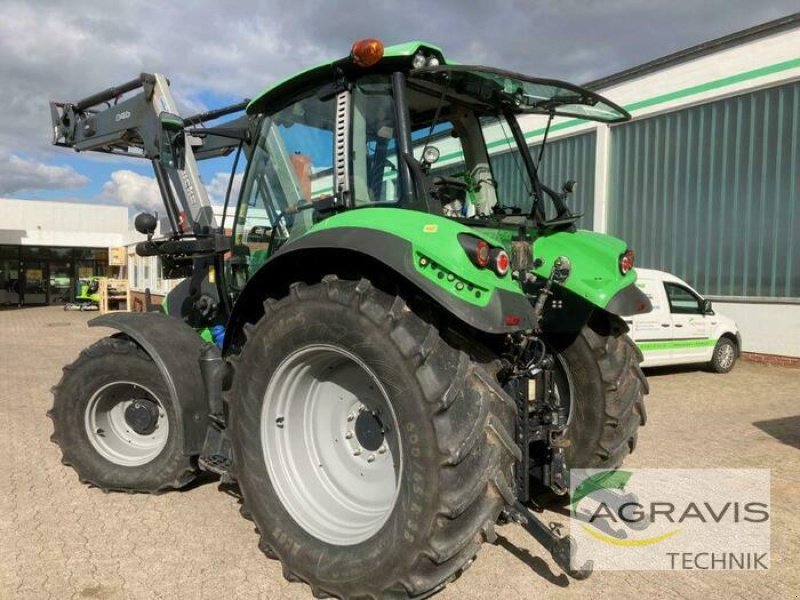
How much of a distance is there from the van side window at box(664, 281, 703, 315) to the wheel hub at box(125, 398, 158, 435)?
815 cm

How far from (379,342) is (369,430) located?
27.1 inches

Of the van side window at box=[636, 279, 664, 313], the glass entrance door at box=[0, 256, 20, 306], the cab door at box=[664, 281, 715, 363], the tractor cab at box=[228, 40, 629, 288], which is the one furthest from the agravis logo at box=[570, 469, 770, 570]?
the glass entrance door at box=[0, 256, 20, 306]

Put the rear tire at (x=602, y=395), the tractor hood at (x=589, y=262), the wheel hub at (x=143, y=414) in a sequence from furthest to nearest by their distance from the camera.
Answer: the wheel hub at (x=143, y=414), the rear tire at (x=602, y=395), the tractor hood at (x=589, y=262)

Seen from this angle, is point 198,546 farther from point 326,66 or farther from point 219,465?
point 326,66

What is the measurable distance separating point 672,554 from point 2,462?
4.95m

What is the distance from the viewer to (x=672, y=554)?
11.1 ft

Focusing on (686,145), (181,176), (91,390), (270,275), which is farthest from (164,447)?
(686,145)

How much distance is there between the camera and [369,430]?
3117mm

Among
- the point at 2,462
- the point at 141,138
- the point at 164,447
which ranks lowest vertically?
the point at 2,462

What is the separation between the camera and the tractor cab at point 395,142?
10.4 feet

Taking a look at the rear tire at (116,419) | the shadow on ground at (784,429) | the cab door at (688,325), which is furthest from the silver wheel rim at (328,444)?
the cab door at (688,325)

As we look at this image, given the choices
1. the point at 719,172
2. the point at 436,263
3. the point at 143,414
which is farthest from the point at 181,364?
the point at 719,172

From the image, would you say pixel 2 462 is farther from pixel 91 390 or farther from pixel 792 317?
pixel 792 317

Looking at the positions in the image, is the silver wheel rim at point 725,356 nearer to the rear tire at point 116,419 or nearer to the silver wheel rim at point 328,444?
the silver wheel rim at point 328,444
